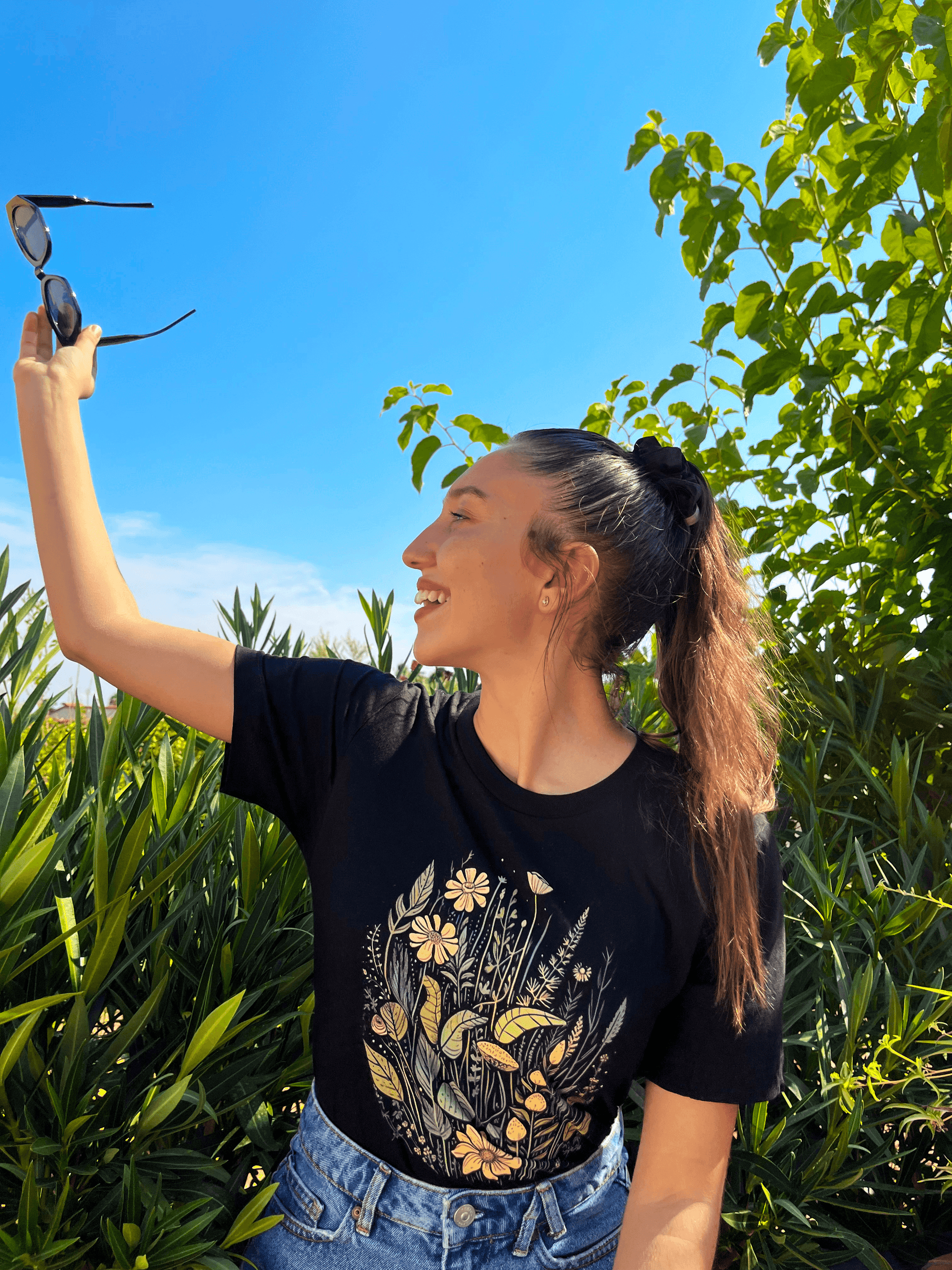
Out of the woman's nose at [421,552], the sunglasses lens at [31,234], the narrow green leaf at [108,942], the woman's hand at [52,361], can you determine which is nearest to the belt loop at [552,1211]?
the narrow green leaf at [108,942]

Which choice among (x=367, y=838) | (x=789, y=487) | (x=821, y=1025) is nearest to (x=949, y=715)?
(x=789, y=487)

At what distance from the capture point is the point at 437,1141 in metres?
1.04

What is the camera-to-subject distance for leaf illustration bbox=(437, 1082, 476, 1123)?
1.05 meters

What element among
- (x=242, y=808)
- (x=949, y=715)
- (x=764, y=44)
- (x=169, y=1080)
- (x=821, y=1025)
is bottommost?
(x=169, y=1080)

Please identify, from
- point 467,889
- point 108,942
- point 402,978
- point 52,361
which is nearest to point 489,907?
point 467,889

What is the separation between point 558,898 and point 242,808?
0.69 metres

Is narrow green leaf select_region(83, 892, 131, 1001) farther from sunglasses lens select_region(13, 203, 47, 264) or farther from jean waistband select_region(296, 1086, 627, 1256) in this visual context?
sunglasses lens select_region(13, 203, 47, 264)

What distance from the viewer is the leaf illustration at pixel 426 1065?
1.06 m

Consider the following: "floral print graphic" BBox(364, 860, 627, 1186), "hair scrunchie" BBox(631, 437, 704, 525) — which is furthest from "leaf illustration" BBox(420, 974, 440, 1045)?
"hair scrunchie" BBox(631, 437, 704, 525)

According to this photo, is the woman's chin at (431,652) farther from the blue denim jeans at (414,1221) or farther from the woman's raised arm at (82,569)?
the blue denim jeans at (414,1221)

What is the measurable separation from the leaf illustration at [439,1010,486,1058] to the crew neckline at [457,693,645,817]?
26 cm

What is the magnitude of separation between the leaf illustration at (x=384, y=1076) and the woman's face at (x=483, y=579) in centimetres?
52

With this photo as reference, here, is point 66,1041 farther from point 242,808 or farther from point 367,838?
point 242,808

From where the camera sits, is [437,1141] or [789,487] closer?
[437,1141]
